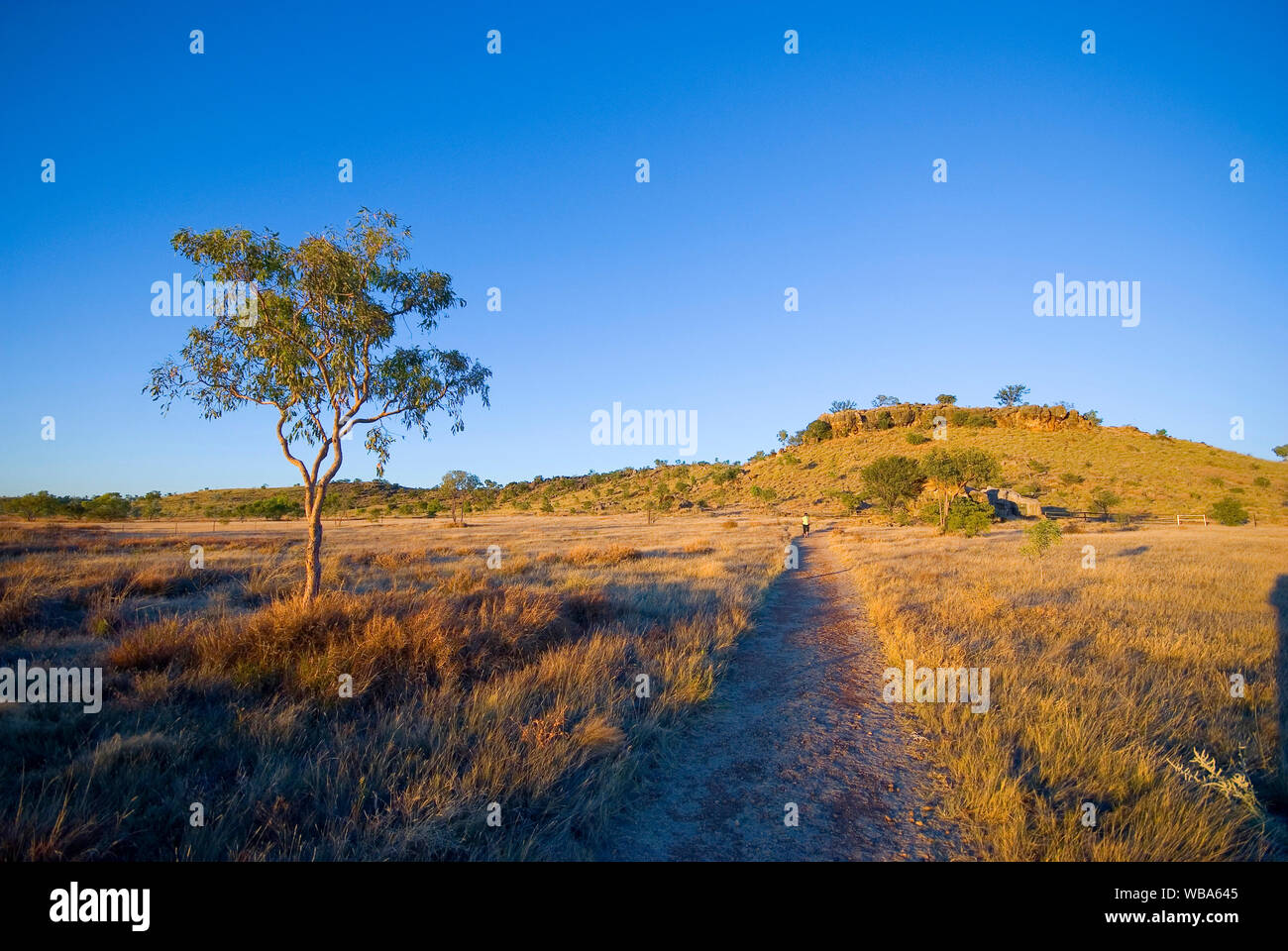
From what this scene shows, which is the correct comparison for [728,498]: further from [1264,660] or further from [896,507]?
[1264,660]

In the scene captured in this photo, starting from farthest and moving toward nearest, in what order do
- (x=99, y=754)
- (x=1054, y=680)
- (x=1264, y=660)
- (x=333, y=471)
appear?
(x=333, y=471) < (x=1264, y=660) < (x=1054, y=680) < (x=99, y=754)

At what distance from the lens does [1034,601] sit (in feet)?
41.8

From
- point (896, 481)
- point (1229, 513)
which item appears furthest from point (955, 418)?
point (896, 481)

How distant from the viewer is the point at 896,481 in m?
44.3

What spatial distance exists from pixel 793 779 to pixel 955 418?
4671 inches

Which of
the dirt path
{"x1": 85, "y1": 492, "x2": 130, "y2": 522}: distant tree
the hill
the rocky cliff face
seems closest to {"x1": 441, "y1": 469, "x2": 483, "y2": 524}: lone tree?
the hill

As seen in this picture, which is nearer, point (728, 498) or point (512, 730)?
point (512, 730)

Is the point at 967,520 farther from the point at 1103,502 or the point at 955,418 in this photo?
the point at 955,418

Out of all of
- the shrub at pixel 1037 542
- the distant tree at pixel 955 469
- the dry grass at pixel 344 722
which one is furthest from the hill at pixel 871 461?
the dry grass at pixel 344 722

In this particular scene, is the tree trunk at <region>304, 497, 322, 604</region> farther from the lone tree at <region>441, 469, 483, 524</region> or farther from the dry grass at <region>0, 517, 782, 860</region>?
the lone tree at <region>441, 469, 483, 524</region>

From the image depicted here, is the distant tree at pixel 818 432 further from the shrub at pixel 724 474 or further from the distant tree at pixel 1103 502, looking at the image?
the distant tree at pixel 1103 502
